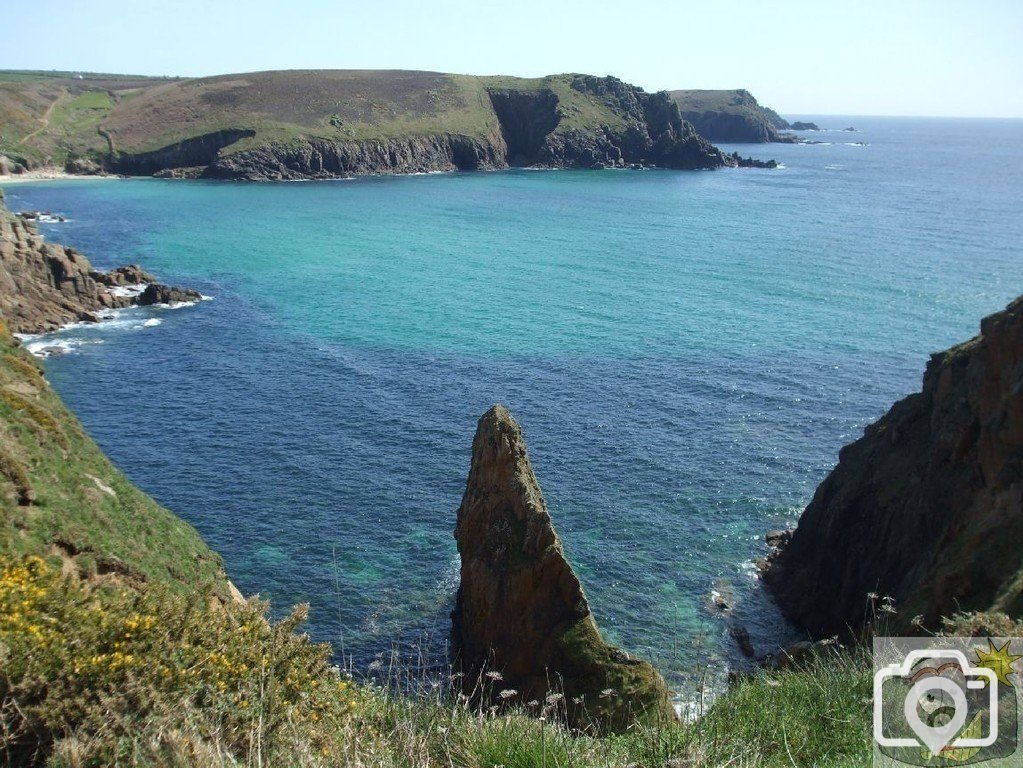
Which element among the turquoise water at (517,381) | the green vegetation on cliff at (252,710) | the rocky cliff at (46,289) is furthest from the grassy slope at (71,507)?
the rocky cliff at (46,289)

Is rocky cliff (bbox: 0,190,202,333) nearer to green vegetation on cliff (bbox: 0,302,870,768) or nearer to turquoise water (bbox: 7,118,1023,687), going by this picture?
turquoise water (bbox: 7,118,1023,687)

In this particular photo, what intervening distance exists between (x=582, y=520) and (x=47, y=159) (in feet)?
615

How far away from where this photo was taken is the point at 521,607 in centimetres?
3484

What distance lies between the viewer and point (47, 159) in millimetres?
189375

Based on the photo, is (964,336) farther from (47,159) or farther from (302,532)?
(47,159)

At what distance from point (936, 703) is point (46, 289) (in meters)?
94.7

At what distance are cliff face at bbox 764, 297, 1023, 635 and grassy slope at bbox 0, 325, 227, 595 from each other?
26.2m

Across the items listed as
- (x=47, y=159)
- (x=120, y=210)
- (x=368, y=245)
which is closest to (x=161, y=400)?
(x=368, y=245)

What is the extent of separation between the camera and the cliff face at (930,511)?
3003 cm

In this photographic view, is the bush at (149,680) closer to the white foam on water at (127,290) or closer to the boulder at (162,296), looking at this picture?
the boulder at (162,296)

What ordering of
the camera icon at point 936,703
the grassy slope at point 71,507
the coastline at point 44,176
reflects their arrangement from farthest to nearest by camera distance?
the coastline at point 44,176 → the grassy slope at point 71,507 → the camera icon at point 936,703

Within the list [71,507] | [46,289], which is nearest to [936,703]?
[71,507]

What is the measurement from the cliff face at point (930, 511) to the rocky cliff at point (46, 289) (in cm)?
7462

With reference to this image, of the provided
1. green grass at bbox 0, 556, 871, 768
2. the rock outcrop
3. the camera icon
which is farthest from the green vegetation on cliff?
the rock outcrop
